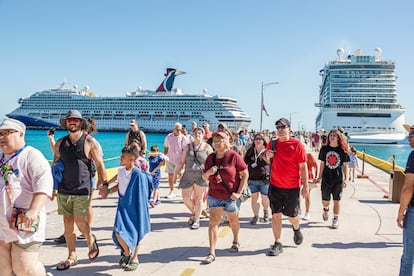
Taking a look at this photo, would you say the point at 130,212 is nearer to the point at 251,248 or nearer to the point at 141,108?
the point at 251,248

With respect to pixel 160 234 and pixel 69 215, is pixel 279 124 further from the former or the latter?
pixel 69 215

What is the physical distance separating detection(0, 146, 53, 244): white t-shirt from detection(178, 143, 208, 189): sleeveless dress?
3287 mm

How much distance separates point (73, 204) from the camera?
4.05 m

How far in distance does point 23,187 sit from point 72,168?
1.17 m

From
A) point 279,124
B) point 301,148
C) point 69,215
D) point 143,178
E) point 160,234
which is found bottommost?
point 160,234

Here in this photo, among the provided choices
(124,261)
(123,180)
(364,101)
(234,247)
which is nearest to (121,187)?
(123,180)

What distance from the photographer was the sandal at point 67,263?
3.91 meters

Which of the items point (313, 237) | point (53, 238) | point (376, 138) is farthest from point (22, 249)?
point (376, 138)

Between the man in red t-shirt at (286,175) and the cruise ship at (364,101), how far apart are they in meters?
57.5

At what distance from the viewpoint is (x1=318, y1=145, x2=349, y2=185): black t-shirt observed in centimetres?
596

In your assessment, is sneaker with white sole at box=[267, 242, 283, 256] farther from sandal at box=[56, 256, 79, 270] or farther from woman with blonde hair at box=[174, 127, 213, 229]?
sandal at box=[56, 256, 79, 270]

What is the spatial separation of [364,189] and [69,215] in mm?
8718

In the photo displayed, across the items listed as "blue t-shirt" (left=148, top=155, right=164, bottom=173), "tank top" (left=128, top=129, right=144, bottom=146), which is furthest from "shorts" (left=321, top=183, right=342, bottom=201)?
"tank top" (left=128, top=129, right=144, bottom=146)

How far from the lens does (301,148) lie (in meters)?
4.61
